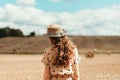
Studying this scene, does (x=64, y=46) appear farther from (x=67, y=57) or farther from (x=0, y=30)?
(x=0, y=30)

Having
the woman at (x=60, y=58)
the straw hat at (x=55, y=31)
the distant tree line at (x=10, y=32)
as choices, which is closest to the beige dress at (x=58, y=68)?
the woman at (x=60, y=58)

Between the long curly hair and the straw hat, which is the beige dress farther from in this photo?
the straw hat

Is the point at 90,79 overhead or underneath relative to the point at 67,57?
underneath

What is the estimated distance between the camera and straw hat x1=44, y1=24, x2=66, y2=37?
5.49 meters

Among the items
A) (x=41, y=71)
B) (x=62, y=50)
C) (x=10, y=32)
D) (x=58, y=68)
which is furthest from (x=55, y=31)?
(x=10, y=32)

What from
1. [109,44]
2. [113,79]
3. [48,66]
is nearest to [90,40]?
[109,44]

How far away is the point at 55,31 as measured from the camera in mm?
5488

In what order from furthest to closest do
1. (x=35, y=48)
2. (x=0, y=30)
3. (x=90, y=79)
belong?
(x=0, y=30)
(x=35, y=48)
(x=90, y=79)

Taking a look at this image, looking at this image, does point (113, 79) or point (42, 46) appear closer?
point (113, 79)

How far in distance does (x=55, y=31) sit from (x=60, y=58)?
1.23ft

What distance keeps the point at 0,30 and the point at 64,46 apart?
12893 centimetres

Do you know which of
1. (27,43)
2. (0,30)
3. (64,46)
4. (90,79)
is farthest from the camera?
(0,30)

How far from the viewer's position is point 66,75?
5648mm

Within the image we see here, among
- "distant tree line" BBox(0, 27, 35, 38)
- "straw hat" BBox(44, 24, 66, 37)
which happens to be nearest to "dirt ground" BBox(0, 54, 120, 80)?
"straw hat" BBox(44, 24, 66, 37)
